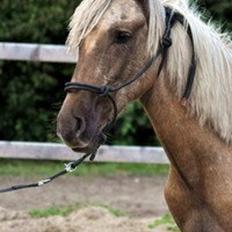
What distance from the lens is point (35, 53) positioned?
7.64m

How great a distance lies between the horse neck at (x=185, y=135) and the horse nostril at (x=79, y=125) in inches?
16.1

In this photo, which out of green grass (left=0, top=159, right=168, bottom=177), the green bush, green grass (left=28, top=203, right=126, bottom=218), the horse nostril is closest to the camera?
the horse nostril

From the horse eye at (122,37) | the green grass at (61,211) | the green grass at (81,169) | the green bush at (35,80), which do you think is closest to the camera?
the horse eye at (122,37)

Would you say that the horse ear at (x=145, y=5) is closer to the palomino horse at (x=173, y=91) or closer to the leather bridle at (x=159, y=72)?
the palomino horse at (x=173, y=91)

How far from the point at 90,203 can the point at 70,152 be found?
649 mm

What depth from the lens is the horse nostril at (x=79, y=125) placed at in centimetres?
352

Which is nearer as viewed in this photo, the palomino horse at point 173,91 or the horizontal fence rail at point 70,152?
the palomino horse at point 173,91

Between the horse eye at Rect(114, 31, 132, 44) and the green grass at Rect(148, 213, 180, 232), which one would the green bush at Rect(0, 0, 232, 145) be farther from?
the horse eye at Rect(114, 31, 132, 44)

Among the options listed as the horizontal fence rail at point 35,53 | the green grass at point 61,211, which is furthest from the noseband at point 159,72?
the horizontal fence rail at point 35,53

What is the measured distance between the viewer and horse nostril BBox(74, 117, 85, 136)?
352 centimetres

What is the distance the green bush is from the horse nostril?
5487 millimetres

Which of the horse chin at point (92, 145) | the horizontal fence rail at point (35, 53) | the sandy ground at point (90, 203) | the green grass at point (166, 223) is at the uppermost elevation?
the horse chin at point (92, 145)

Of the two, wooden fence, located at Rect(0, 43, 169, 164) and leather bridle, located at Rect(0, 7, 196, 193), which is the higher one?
leather bridle, located at Rect(0, 7, 196, 193)

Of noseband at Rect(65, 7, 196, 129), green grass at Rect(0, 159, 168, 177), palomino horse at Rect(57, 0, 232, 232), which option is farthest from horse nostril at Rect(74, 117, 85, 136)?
green grass at Rect(0, 159, 168, 177)
